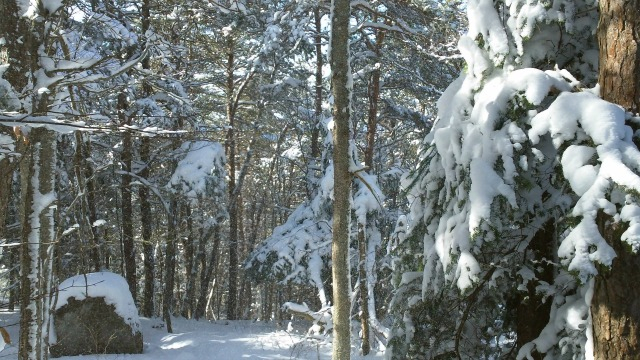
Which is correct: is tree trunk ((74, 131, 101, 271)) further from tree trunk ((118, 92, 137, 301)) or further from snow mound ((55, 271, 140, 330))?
tree trunk ((118, 92, 137, 301))

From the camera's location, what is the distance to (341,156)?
5.05 meters

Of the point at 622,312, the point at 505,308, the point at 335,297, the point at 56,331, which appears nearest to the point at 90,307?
the point at 56,331

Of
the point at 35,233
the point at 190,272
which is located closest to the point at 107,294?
the point at 35,233

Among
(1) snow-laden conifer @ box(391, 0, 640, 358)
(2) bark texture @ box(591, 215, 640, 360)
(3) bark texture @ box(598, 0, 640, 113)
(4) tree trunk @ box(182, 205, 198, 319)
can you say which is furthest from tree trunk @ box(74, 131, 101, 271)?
(4) tree trunk @ box(182, 205, 198, 319)

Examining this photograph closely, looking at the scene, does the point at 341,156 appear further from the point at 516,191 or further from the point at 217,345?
the point at 217,345

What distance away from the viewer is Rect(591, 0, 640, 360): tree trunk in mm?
2705

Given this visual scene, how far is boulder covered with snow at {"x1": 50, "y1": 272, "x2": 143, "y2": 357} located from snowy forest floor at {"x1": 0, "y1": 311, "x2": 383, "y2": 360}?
363mm

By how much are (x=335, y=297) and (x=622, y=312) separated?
280cm

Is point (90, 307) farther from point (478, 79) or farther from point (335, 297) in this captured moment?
point (478, 79)

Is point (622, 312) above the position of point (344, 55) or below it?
below

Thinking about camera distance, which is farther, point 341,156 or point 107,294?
point 107,294

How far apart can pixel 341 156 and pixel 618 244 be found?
2.76m

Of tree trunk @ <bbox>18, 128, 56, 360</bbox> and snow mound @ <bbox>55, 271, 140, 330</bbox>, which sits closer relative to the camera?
tree trunk @ <bbox>18, 128, 56, 360</bbox>

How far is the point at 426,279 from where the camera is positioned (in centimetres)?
382
